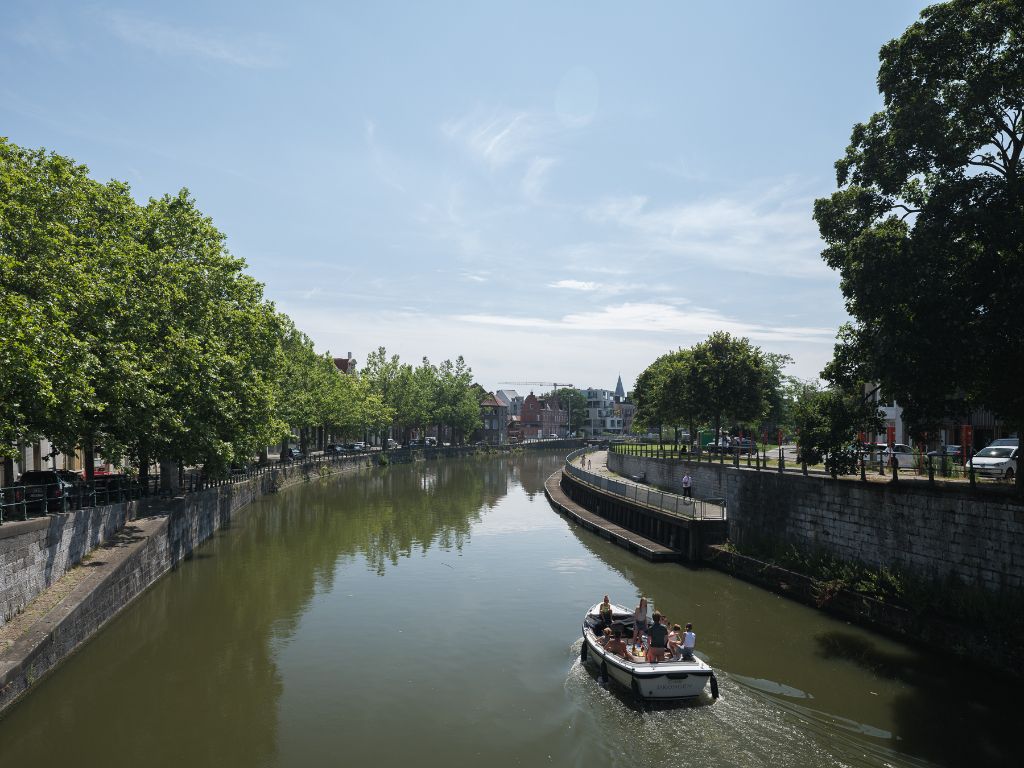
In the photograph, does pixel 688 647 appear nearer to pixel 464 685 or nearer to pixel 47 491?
pixel 464 685

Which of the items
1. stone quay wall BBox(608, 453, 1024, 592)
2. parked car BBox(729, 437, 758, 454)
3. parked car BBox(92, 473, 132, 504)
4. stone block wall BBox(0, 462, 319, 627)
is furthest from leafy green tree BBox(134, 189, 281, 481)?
parked car BBox(729, 437, 758, 454)

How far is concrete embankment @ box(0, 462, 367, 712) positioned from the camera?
15617mm

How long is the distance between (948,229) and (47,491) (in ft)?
101

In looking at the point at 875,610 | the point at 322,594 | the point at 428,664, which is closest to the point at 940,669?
the point at 875,610

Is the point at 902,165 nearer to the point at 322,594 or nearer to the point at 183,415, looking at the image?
the point at 322,594

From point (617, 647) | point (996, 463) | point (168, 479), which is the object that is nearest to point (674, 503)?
point (996, 463)

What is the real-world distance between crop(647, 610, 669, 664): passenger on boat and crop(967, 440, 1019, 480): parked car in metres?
11.6

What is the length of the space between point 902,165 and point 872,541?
1234cm

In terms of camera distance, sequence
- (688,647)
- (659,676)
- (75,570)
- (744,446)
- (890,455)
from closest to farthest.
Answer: (659,676), (688,647), (75,570), (890,455), (744,446)

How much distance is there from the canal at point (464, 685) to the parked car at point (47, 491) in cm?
436

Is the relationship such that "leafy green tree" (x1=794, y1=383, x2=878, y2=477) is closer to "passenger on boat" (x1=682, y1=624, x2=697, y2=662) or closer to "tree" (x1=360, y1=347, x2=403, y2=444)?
"passenger on boat" (x1=682, y1=624, x2=697, y2=662)

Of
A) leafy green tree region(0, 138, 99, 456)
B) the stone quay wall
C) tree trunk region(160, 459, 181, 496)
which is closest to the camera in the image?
leafy green tree region(0, 138, 99, 456)

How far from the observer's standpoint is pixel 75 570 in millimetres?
20500

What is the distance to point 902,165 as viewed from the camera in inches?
772
